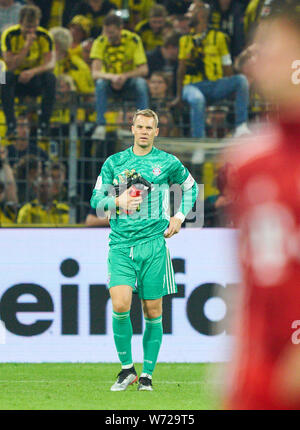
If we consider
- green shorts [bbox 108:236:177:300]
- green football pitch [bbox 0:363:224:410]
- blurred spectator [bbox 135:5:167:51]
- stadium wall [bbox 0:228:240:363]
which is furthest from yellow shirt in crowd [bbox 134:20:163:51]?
green shorts [bbox 108:236:177:300]

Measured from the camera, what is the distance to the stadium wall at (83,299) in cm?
881

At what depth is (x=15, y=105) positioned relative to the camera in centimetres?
1047

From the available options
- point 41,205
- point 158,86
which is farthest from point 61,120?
point 158,86

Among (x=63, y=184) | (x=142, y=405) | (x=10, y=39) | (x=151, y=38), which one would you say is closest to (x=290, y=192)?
(x=142, y=405)

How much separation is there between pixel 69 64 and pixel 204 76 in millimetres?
1817

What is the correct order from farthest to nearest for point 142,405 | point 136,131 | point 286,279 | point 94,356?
point 94,356 → point 136,131 → point 142,405 → point 286,279

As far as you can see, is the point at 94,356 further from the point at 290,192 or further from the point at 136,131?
the point at 290,192

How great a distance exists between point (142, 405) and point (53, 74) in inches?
213

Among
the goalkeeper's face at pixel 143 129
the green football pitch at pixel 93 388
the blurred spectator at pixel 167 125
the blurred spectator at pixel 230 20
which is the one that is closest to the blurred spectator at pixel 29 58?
the blurred spectator at pixel 167 125

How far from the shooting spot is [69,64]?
11656 millimetres

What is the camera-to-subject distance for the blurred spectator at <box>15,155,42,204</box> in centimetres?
970

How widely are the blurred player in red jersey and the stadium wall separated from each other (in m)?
7.15

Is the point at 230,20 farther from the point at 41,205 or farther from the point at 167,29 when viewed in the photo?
the point at 41,205

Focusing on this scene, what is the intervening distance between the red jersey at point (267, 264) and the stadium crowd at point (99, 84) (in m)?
7.76
